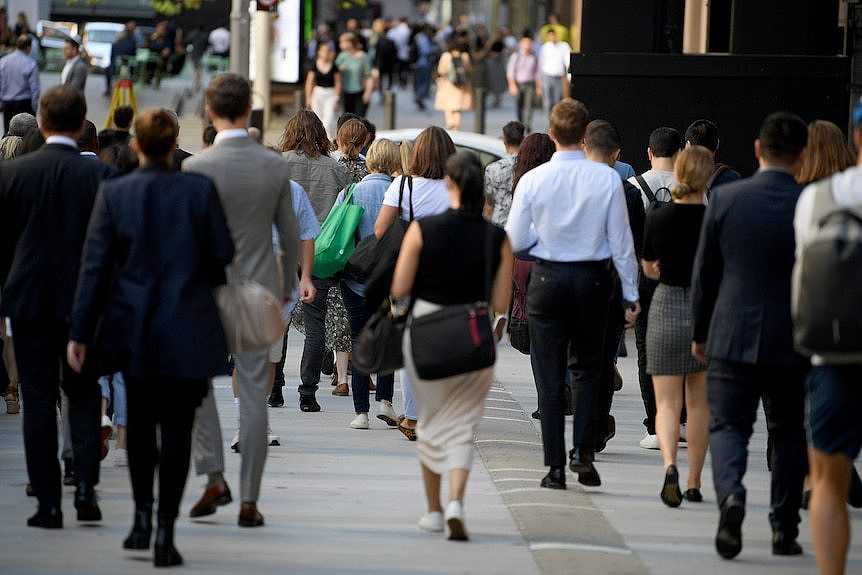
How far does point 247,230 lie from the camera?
7.01 meters

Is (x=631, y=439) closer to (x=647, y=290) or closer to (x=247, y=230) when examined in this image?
(x=647, y=290)

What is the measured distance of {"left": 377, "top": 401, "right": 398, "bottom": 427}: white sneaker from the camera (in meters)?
9.93

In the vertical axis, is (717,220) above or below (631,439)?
above

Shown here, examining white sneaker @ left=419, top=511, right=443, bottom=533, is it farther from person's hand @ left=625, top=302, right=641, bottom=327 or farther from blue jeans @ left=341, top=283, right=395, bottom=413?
blue jeans @ left=341, top=283, right=395, bottom=413

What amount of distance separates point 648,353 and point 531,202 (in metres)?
0.87

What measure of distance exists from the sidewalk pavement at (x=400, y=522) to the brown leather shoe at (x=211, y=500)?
0.05m

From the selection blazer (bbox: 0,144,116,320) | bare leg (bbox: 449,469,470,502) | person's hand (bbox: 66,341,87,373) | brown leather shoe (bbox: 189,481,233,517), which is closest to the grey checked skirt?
bare leg (bbox: 449,469,470,502)

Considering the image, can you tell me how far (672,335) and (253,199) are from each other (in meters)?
2.08

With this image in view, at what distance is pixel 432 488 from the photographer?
702 centimetres

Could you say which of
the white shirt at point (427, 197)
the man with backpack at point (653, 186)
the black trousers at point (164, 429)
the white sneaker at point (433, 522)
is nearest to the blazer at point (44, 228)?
the black trousers at point (164, 429)

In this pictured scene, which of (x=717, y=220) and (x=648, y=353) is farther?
(x=648, y=353)

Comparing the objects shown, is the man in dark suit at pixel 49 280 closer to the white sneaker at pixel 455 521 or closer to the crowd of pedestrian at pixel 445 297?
the crowd of pedestrian at pixel 445 297

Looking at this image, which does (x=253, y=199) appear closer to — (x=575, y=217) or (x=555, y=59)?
(x=575, y=217)

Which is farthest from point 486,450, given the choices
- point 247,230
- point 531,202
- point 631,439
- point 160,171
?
point 160,171
